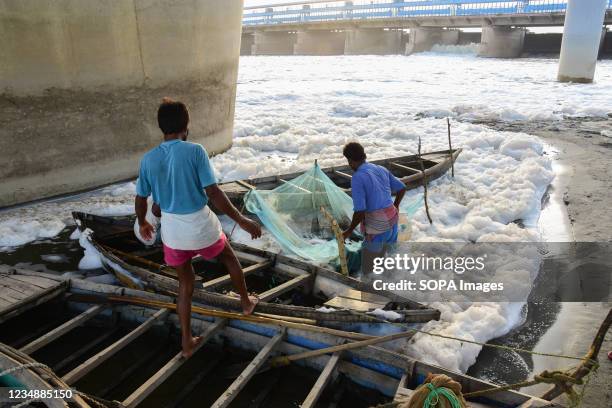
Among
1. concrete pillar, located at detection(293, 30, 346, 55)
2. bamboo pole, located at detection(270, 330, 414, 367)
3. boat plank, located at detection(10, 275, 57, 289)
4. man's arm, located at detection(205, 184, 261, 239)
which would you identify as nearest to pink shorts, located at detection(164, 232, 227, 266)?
man's arm, located at detection(205, 184, 261, 239)

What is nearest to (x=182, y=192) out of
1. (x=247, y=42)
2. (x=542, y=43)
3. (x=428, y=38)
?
(x=542, y=43)

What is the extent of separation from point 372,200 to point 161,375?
2.90 metres

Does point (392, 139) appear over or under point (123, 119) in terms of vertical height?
under

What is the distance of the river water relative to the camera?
5340 mm

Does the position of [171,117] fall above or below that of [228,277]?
above

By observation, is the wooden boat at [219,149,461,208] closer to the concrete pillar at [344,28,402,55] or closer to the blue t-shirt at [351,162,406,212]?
the blue t-shirt at [351,162,406,212]

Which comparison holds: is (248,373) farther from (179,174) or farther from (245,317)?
(179,174)

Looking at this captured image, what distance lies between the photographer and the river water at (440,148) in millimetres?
5340

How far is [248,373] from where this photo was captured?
3850 millimetres

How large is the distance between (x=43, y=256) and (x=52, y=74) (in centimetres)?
354

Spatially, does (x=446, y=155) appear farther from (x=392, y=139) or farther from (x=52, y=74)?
(x=52, y=74)

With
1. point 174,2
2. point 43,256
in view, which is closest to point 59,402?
point 43,256

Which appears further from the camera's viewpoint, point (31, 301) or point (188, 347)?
point (31, 301)

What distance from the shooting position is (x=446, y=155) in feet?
34.3
